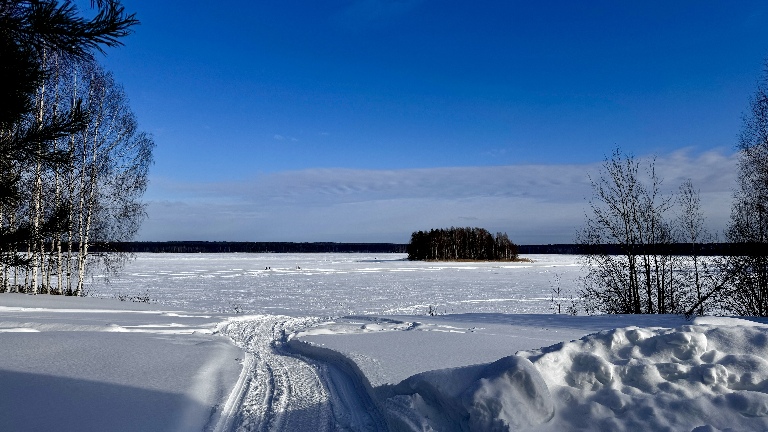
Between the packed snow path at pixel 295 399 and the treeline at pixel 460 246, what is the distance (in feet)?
219

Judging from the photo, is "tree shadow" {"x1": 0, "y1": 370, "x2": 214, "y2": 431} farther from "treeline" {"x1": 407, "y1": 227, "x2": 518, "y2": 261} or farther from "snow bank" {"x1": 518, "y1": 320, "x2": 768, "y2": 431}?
"treeline" {"x1": 407, "y1": 227, "x2": 518, "y2": 261}

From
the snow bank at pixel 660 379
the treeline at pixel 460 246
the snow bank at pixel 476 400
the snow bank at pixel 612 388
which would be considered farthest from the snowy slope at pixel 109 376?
the treeline at pixel 460 246

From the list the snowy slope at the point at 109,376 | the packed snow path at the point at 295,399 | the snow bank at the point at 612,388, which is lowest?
the packed snow path at the point at 295,399

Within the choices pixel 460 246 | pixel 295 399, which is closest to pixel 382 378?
pixel 295 399

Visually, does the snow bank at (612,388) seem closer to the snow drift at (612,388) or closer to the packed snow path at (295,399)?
the snow drift at (612,388)

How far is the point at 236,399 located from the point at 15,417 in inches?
66.9

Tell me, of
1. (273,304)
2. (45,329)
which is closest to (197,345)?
(45,329)

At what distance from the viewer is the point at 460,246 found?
257ft

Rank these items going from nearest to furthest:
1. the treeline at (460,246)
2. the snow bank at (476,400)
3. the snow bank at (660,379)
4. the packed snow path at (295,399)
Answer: the snow bank at (660,379) < the snow bank at (476,400) < the packed snow path at (295,399) < the treeline at (460,246)

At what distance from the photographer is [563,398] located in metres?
3.23

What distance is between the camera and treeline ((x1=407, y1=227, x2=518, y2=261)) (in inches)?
2901

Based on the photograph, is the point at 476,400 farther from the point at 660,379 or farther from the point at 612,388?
the point at 660,379

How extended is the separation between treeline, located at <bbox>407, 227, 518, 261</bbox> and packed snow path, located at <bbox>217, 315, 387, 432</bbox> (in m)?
66.8

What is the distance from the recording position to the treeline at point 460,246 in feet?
242
